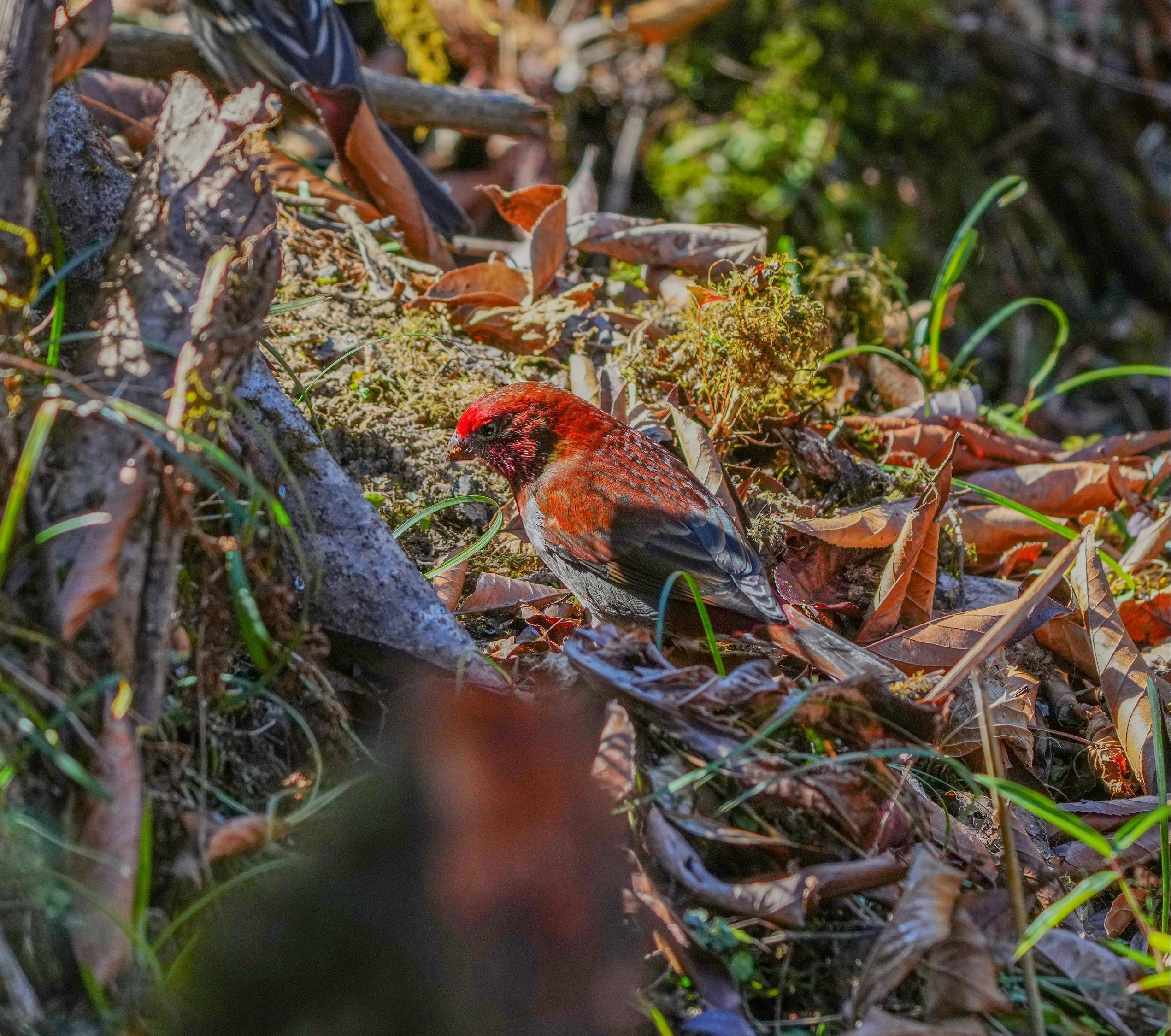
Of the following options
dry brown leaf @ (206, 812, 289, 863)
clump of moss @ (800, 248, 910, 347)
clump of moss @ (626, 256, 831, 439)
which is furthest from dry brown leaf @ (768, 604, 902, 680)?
clump of moss @ (800, 248, 910, 347)

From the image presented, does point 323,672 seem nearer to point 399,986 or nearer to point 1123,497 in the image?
point 399,986

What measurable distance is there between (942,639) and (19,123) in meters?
2.32

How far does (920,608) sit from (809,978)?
1333 mm

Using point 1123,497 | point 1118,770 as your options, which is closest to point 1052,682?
point 1118,770

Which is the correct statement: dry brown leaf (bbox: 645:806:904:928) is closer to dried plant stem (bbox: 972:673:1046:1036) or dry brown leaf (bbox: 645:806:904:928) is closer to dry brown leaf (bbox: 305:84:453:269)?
dried plant stem (bbox: 972:673:1046:1036)

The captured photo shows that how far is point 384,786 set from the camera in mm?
1852

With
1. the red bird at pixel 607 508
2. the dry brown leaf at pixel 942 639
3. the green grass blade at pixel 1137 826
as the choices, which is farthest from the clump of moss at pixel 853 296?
the green grass blade at pixel 1137 826

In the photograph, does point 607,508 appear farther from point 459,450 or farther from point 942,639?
point 942,639

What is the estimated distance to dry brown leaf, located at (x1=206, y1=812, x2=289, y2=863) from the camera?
1.64 m

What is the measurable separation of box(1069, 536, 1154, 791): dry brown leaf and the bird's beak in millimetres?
1697

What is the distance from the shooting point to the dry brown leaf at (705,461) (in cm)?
305

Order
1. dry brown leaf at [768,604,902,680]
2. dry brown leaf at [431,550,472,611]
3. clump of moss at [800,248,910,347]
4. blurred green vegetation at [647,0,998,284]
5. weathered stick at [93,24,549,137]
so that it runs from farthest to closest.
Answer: blurred green vegetation at [647,0,998,284], weathered stick at [93,24,549,137], clump of moss at [800,248,910,347], dry brown leaf at [431,550,472,611], dry brown leaf at [768,604,902,680]

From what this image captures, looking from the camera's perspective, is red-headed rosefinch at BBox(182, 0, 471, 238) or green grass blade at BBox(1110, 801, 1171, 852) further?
red-headed rosefinch at BBox(182, 0, 471, 238)

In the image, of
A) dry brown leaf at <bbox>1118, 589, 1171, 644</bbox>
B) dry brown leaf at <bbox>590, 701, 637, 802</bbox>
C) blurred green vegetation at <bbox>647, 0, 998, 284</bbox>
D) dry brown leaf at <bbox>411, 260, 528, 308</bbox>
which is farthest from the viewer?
blurred green vegetation at <bbox>647, 0, 998, 284</bbox>
